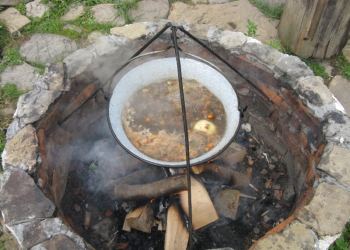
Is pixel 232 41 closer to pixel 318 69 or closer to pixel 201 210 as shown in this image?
pixel 201 210

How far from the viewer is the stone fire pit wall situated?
6.35 ft

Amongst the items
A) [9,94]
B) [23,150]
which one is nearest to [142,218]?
[23,150]

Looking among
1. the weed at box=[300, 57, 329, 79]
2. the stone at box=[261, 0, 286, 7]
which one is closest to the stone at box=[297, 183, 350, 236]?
the weed at box=[300, 57, 329, 79]

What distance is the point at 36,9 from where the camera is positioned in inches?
155

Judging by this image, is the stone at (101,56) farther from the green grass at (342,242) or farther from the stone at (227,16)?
the green grass at (342,242)

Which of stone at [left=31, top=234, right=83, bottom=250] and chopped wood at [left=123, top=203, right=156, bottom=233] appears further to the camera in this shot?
chopped wood at [left=123, top=203, right=156, bottom=233]

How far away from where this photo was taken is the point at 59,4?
3.95m

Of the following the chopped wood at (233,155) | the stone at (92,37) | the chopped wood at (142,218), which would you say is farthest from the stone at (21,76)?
the chopped wood at (233,155)

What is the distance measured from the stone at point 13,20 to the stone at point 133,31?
5.32ft

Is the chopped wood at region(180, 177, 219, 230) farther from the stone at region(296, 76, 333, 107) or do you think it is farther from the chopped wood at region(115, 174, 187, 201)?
the stone at region(296, 76, 333, 107)

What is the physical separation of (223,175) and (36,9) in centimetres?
299

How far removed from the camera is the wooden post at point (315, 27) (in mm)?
3270

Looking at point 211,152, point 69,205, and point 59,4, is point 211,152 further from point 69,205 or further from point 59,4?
point 59,4

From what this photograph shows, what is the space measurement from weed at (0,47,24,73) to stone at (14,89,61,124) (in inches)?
53.2
